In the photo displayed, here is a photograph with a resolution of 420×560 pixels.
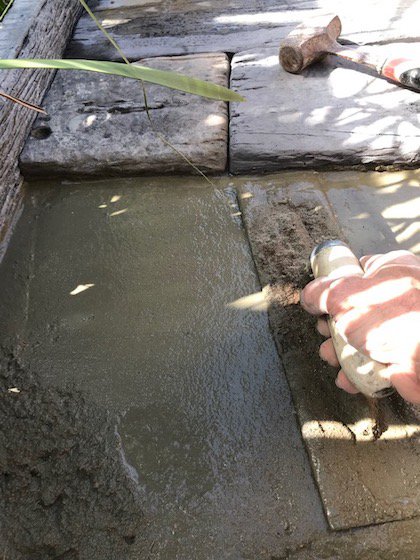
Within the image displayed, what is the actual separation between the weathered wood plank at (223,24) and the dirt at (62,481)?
2.55 metres

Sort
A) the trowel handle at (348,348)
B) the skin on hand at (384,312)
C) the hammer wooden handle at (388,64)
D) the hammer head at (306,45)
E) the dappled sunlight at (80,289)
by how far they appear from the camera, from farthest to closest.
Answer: the hammer head at (306,45), the hammer wooden handle at (388,64), the dappled sunlight at (80,289), the trowel handle at (348,348), the skin on hand at (384,312)

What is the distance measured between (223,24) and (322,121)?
55.5 inches

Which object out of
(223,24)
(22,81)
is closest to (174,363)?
(22,81)

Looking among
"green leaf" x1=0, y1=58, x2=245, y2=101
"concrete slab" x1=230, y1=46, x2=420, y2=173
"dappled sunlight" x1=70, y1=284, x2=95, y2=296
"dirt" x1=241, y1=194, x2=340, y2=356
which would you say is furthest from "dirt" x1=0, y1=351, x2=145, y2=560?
"concrete slab" x1=230, y1=46, x2=420, y2=173

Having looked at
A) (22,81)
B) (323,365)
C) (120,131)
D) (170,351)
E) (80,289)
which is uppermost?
(22,81)

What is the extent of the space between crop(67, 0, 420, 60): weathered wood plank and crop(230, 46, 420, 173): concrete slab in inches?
16.9

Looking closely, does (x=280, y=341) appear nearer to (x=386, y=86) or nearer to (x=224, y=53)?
(x=386, y=86)

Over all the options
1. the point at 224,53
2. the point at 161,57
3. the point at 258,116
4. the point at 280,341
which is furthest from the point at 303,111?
the point at 280,341

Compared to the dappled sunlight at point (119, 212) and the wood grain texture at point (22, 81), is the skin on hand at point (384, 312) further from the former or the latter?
the wood grain texture at point (22, 81)

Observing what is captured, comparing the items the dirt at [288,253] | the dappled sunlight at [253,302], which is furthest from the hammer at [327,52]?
the dappled sunlight at [253,302]

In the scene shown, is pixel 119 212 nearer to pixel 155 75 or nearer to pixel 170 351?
pixel 170 351

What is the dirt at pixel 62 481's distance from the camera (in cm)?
159

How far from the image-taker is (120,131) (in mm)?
2869

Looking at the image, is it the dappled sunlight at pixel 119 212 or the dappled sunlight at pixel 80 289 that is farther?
the dappled sunlight at pixel 119 212
